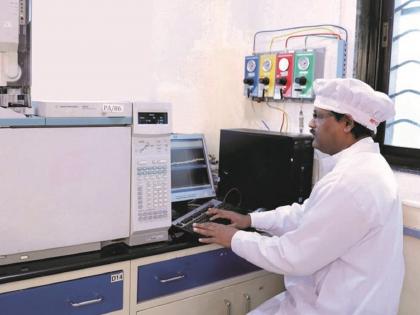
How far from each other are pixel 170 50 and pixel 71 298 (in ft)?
4.87

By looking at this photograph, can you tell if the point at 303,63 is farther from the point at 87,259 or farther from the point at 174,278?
the point at 87,259

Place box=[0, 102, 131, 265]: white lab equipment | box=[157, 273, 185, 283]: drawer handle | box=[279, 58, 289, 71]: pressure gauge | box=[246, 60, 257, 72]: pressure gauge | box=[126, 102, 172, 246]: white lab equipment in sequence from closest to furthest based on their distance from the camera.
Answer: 1. box=[0, 102, 131, 265]: white lab equipment
2. box=[126, 102, 172, 246]: white lab equipment
3. box=[157, 273, 185, 283]: drawer handle
4. box=[279, 58, 289, 71]: pressure gauge
5. box=[246, 60, 257, 72]: pressure gauge

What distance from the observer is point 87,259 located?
1443 mm

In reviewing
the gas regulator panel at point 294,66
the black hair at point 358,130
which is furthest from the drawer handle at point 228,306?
the gas regulator panel at point 294,66

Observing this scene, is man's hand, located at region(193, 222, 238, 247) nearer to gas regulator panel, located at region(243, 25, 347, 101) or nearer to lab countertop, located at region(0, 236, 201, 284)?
lab countertop, located at region(0, 236, 201, 284)

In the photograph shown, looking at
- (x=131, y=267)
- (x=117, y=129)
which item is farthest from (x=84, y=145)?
(x=131, y=267)

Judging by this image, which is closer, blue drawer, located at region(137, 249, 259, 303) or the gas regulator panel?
blue drawer, located at region(137, 249, 259, 303)

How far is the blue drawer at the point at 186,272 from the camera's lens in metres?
1.59

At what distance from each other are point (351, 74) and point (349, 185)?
0.78 metres

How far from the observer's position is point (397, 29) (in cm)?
196

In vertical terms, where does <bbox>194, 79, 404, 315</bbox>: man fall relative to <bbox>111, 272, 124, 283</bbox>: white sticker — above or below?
above

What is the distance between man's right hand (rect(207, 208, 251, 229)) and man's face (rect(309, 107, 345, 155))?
470 millimetres

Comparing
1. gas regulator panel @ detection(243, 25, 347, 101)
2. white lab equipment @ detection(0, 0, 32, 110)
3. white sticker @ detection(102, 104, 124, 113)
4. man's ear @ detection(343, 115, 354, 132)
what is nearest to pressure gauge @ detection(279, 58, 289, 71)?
gas regulator panel @ detection(243, 25, 347, 101)

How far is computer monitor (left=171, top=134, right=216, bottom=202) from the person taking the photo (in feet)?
7.18
